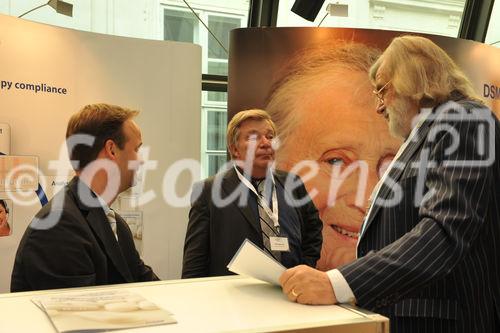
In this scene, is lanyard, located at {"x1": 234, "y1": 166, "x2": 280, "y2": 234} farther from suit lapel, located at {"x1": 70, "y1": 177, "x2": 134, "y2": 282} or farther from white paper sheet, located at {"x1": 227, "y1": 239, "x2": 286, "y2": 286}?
white paper sheet, located at {"x1": 227, "y1": 239, "x2": 286, "y2": 286}

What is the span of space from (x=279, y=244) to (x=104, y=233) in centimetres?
124

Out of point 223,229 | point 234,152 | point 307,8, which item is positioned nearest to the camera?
point 223,229

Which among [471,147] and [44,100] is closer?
[471,147]

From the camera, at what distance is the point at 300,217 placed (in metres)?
3.21

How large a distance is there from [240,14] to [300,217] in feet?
11.9

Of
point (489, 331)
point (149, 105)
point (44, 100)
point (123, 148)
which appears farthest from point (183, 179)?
point (489, 331)

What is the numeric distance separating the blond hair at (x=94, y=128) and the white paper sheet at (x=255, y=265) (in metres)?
0.95

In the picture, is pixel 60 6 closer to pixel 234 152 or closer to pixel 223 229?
pixel 234 152

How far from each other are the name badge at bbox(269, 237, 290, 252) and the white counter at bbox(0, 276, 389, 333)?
155cm

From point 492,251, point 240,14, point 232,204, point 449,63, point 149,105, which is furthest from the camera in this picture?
point 240,14

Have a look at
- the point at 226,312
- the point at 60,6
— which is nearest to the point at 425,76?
the point at 226,312

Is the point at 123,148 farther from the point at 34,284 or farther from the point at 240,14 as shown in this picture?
the point at 240,14

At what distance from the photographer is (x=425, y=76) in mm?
1629

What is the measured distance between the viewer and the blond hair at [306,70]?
4590 millimetres
